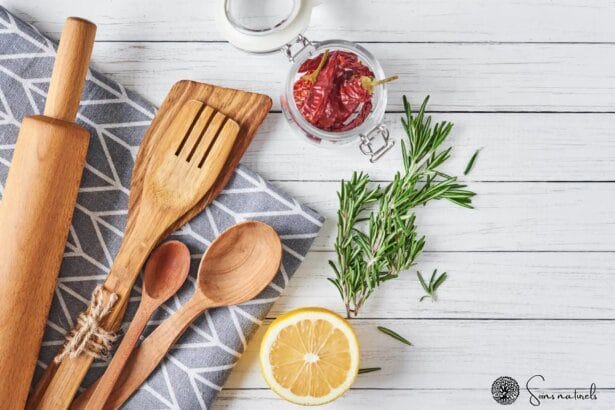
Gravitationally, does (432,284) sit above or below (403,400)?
above

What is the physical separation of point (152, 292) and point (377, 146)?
40 cm

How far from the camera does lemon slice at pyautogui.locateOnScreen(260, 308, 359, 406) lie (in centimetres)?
96

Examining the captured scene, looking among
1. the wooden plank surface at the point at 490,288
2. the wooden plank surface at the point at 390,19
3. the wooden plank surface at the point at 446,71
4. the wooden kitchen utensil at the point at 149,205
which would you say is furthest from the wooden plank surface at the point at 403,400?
the wooden plank surface at the point at 390,19

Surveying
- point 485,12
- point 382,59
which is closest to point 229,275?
point 382,59

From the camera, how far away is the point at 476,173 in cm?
105

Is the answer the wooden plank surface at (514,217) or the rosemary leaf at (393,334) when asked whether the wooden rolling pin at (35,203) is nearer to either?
the wooden plank surface at (514,217)

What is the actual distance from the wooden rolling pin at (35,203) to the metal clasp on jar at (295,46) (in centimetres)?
27

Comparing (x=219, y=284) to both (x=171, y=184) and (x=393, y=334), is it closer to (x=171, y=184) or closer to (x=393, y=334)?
(x=171, y=184)

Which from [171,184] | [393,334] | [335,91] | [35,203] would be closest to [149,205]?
[171,184]

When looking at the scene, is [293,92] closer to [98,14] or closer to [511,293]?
[98,14]

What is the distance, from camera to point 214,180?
37.6 inches

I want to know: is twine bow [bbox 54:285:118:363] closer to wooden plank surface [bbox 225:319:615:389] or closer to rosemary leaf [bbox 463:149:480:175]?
wooden plank surface [bbox 225:319:615:389]

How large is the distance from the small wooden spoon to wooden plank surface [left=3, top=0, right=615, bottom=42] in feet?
1.07

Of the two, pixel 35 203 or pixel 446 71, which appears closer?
pixel 35 203
